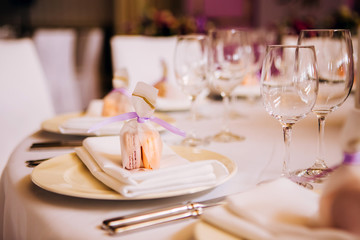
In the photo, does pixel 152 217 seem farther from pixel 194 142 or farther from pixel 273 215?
pixel 194 142

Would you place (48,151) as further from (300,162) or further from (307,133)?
(307,133)

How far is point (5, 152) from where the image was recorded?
1753 mm

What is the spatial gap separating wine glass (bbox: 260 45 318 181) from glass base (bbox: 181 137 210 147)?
1.14ft

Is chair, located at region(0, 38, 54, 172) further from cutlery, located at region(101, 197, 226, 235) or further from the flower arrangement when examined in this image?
cutlery, located at region(101, 197, 226, 235)

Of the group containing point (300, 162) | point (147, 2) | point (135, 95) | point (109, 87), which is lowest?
point (109, 87)

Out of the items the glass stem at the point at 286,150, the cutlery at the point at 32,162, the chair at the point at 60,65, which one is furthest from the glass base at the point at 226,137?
the chair at the point at 60,65

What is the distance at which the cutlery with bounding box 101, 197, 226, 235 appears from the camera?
0.60 meters

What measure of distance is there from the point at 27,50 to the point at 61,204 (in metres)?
1.35

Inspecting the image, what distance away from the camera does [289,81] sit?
783 mm

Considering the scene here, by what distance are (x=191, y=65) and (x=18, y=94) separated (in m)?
0.94

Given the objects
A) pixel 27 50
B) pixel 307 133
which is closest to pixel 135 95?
pixel 307 133

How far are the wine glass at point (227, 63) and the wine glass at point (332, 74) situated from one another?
33 centimetres

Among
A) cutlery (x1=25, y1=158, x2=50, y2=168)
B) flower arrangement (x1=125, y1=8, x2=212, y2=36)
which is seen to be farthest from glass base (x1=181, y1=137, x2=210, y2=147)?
flower arrangement (x1=125, y1=8, x2=212, y2=36)

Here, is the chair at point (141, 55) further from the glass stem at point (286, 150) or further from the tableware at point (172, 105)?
the glass stem at point (286, 150)
